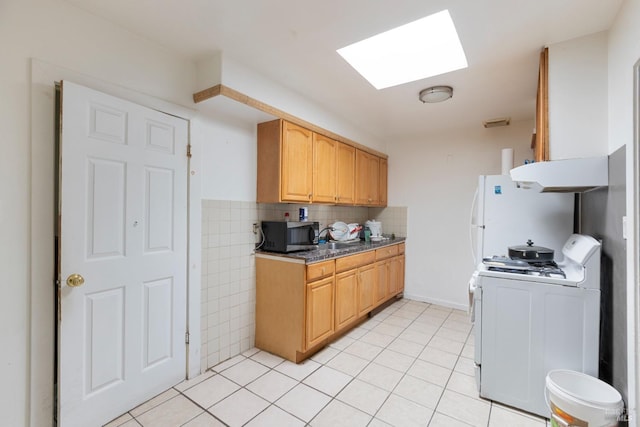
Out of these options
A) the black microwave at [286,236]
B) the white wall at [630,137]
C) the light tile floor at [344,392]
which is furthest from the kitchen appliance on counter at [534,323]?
the black microwave at [286,236]

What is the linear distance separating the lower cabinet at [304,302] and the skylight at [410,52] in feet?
5.65

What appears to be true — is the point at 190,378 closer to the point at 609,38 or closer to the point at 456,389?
the point at 456,389

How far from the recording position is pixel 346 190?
351cm

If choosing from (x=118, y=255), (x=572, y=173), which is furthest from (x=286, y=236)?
(x=572, y=173)

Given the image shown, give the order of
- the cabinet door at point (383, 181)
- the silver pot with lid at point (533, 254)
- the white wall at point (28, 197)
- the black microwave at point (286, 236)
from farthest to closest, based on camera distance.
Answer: the cabinet door at point (383, 181) < the black microwave at point (286, 236) < the silver pot with lid at point (533, 254) < the white wall at point (28, 197)

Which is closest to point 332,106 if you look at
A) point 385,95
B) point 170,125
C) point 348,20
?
point 385,95

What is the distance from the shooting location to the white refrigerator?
250 centimetres

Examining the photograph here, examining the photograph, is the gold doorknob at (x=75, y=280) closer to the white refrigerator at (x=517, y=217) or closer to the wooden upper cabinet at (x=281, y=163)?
the wooden upper cabinet at (x=281, y=163)

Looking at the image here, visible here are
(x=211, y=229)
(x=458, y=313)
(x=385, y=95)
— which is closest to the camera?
(x=211, y=229)

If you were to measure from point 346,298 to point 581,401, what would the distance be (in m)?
1.84

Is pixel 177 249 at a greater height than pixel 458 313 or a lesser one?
greater

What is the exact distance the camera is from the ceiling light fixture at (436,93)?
2.64m

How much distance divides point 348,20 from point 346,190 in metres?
1.99

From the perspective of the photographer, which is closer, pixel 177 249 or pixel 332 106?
pixel 177 249
